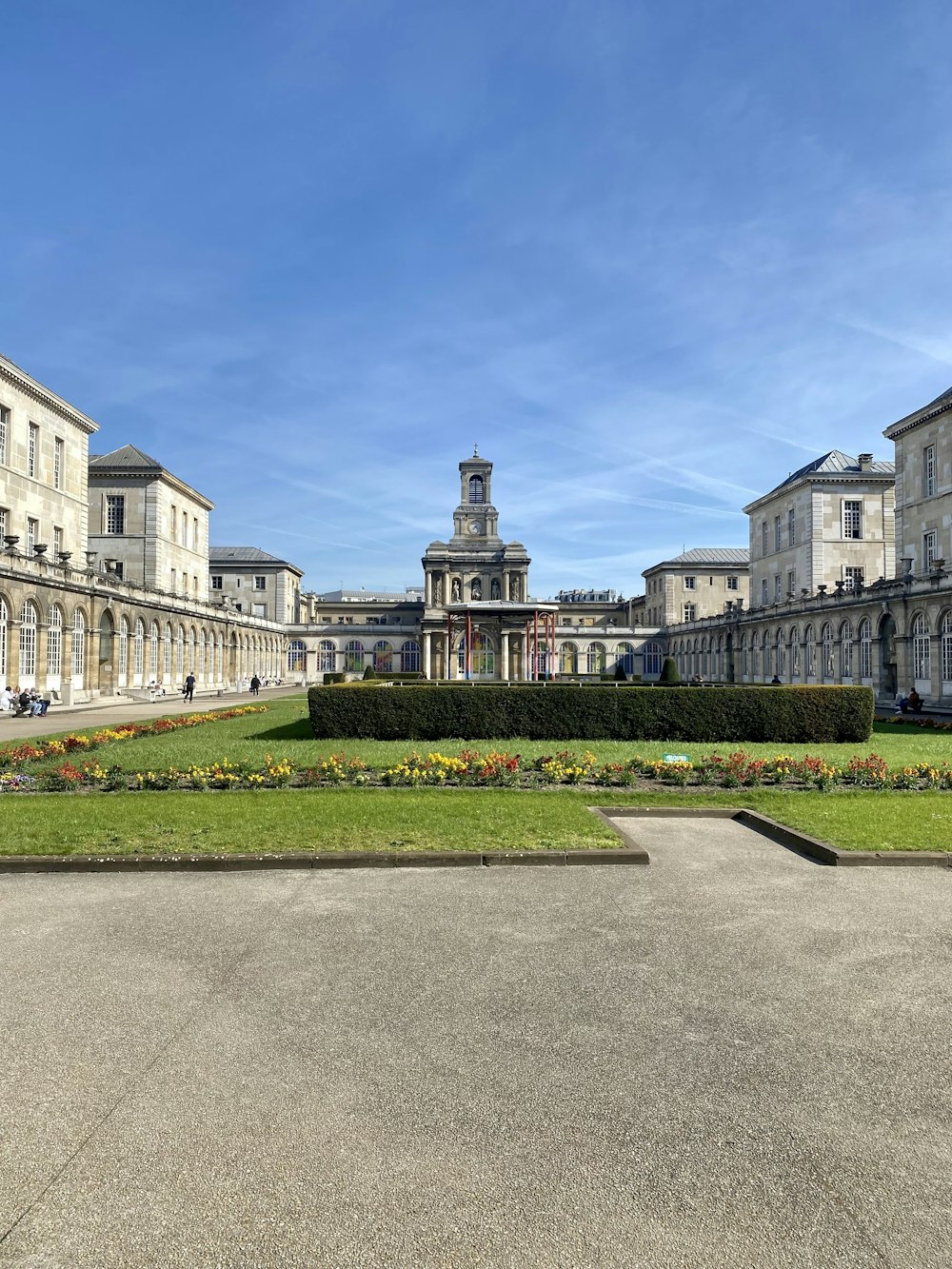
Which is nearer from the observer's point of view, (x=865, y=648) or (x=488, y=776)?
(x=488, y=776)

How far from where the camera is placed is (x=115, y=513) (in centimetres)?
6344

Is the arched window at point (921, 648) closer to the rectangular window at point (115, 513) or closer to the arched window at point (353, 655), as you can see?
the rectangular window at point (115, 513)

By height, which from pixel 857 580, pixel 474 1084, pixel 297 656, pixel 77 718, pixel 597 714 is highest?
pixel 857 580

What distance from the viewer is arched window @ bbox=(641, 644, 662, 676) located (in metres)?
97.5

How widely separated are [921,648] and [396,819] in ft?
127

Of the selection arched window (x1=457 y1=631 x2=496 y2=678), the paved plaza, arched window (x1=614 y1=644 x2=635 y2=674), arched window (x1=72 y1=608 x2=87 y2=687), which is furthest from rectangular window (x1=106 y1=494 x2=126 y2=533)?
the paved plaza

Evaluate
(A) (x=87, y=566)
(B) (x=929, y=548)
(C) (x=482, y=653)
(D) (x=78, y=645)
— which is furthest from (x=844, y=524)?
(D) (x=78, y=645)

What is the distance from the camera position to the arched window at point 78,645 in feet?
146

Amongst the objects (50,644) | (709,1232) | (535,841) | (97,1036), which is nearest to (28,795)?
(535,841)

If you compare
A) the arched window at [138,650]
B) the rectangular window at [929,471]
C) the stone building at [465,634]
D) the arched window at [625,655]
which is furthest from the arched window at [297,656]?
the rectangular window at [929,471]

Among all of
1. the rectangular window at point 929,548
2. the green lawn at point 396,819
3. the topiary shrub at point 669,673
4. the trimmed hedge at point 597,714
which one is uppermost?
the rectangular window at point 929,548

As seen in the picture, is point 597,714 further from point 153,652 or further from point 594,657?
point 594,657

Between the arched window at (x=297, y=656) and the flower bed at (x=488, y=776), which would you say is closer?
the flower bed at (x=488, y=776)

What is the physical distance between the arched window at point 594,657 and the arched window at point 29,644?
6900 cm
